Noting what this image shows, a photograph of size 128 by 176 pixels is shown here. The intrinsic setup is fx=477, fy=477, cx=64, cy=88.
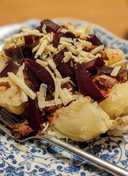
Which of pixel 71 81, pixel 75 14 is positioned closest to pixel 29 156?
pixel 71 81

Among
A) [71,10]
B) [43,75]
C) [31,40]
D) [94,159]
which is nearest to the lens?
[94,159]

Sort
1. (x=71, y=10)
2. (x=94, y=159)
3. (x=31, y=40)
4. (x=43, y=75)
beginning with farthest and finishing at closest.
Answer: (x=71, y=10)
(x=31, y=40)
(x=43, y=75)
(x=94, y=159)

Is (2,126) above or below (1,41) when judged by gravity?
below

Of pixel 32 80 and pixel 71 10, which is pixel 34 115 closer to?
pixel 32 80

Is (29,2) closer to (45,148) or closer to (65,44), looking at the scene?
(65,44)

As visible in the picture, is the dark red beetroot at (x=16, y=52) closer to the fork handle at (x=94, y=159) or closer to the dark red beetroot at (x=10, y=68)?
the dark red beetroot at (x=10, y=68)

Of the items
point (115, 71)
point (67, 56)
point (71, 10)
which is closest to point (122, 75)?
point (115, 71)

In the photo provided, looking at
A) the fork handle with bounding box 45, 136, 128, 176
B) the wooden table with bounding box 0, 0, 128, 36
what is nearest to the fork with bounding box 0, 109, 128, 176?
the fork handle with bounding box 45, 136, 128, 176
